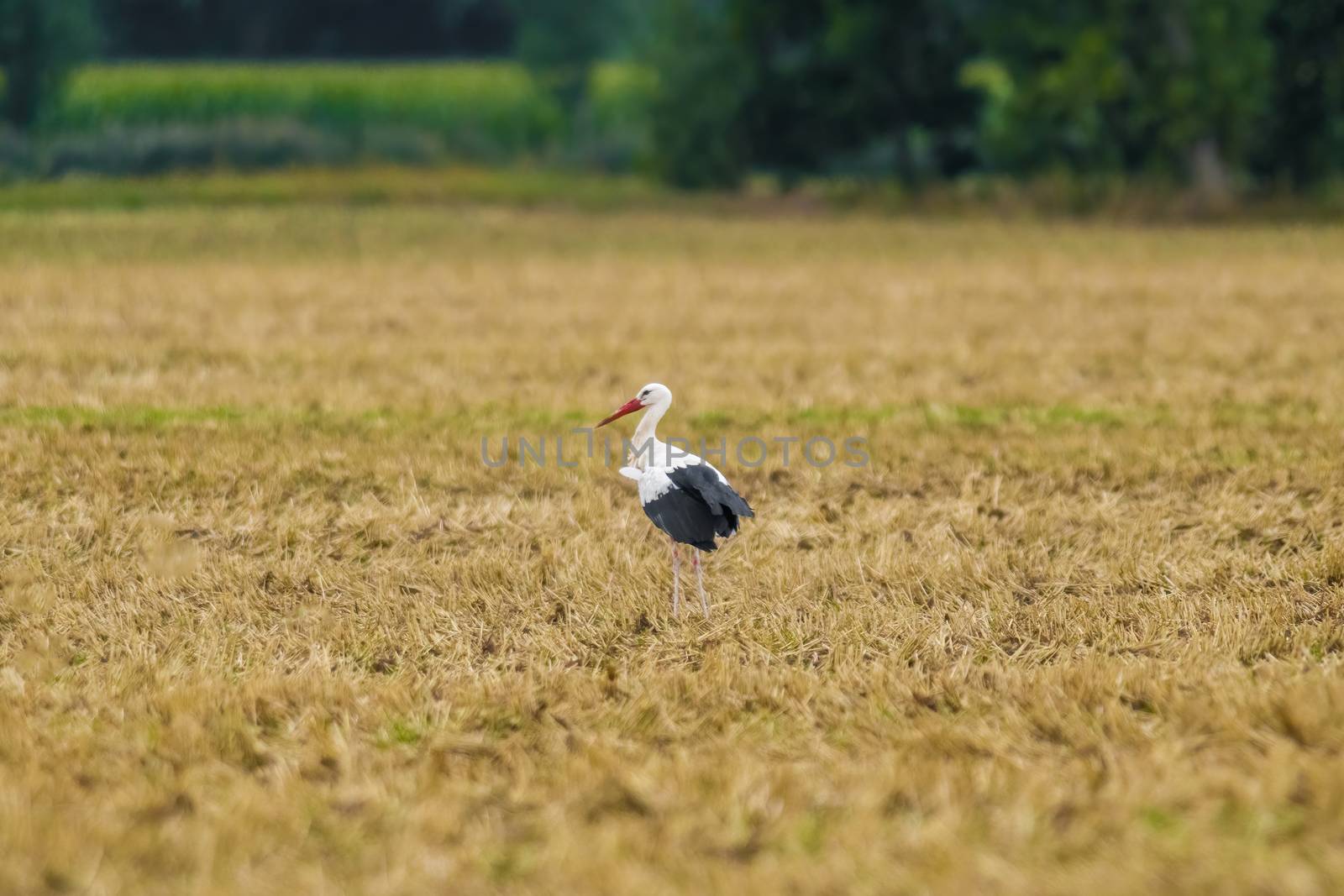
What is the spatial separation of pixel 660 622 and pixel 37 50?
49341mm

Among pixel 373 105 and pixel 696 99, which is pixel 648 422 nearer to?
pixel 696 99

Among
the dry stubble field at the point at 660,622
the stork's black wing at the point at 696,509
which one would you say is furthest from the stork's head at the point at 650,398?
the dry stubble field at the point at 660,622

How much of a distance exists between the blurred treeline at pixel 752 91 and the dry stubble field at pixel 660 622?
65.8ft

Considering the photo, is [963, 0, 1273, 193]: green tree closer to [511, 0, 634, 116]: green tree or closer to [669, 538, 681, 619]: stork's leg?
[511, 0, 634, 116]: green tree

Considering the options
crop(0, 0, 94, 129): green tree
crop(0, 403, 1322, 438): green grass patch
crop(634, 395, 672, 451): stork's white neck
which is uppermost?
crop(0, 0, 94, 129): green tree

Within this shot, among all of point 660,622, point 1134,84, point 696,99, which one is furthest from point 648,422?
point 696,99

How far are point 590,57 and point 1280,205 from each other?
33107mm

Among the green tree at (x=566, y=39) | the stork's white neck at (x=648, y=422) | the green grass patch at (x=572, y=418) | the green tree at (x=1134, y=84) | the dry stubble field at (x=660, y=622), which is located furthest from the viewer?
the green tree at (x=566, y=39)

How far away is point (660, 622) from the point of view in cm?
763

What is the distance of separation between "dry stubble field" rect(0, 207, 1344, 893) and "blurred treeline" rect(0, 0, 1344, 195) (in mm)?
20062

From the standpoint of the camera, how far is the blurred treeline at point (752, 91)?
3522cm

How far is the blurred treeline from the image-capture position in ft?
116

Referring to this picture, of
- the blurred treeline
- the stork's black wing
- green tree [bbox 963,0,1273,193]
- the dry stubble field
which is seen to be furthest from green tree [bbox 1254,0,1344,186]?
the stork's black wing

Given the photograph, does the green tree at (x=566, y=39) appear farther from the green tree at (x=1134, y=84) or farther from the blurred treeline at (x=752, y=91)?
the green tree at (x=1134, y=84)
